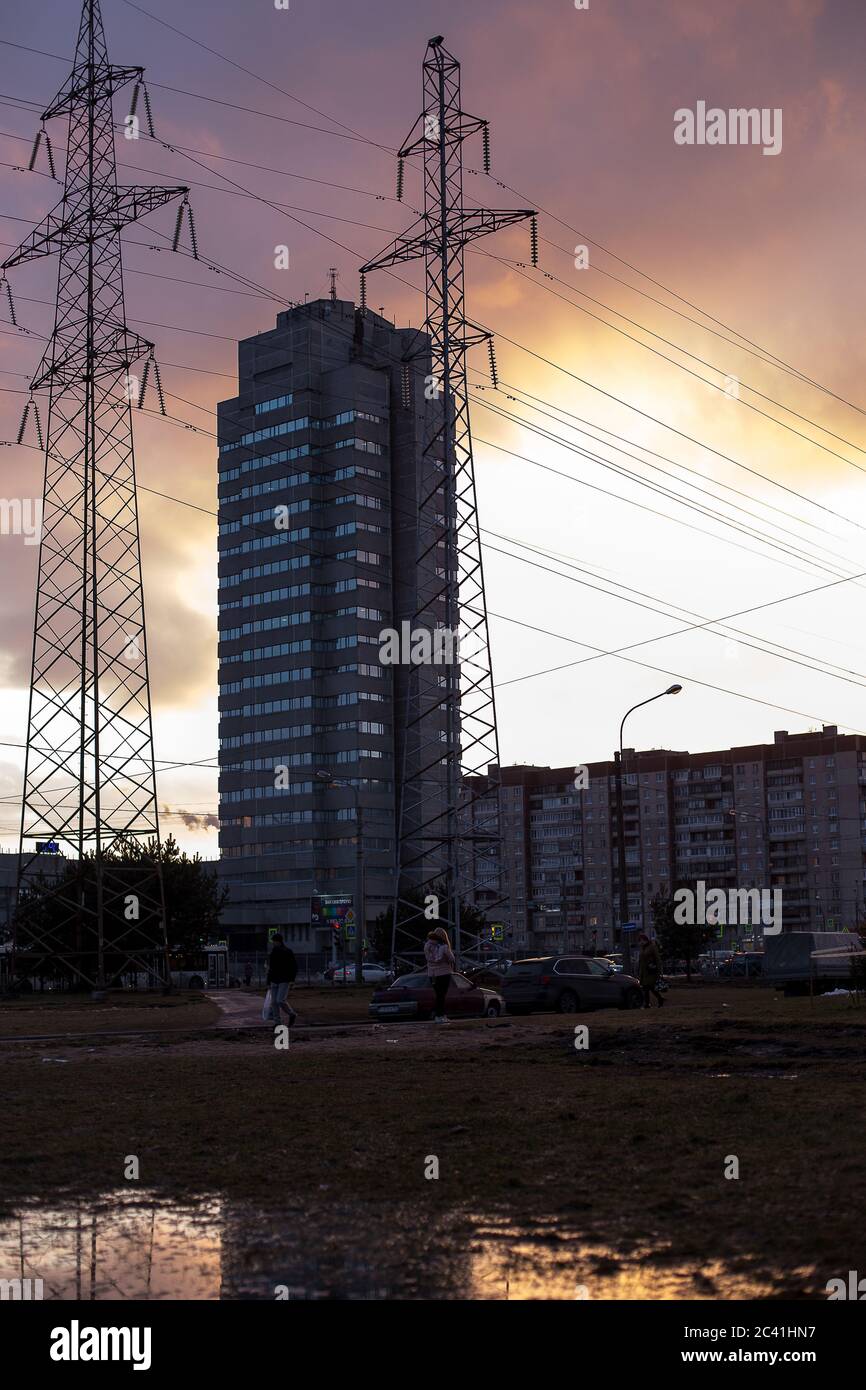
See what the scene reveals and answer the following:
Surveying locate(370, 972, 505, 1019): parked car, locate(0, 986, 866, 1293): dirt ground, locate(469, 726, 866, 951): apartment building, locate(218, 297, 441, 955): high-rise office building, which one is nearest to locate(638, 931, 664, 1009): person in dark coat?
locate(370, 972, 505, 1019): parked car

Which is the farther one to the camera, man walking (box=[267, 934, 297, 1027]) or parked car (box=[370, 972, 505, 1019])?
parked car (box=[370, 972, 505, 1019])

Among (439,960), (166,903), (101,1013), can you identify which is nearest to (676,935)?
(166,903)

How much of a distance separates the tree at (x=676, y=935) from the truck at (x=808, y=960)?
41.9 meters

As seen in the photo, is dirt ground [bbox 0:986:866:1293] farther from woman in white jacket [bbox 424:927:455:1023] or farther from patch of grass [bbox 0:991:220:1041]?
patch of grass [bbox 0:991:220:1041]

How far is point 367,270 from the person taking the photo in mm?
51594

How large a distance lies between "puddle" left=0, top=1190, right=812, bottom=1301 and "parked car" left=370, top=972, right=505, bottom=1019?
23601mm

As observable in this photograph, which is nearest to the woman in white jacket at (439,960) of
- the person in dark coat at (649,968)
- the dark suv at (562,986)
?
the dark suv at (562,986)

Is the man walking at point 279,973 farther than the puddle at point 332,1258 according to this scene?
Yes

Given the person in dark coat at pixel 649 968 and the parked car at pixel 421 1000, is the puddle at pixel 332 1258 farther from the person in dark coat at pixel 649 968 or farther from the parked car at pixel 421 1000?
the person in dark coat at pixel 649 968

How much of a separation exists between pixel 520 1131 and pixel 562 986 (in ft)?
78.3

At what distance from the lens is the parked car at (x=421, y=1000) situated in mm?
31562

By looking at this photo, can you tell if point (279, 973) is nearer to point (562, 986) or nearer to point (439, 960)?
point (439, 960)

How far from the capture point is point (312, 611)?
157125 millimetres

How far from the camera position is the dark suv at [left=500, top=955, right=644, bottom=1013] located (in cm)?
3416
